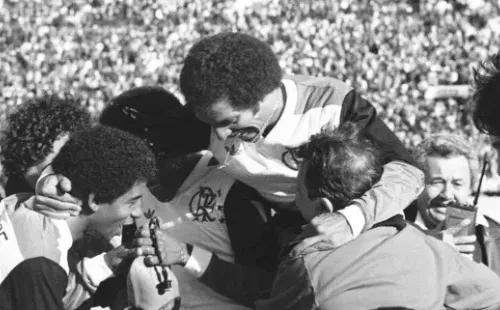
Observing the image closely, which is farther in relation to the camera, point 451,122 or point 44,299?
point 451,122

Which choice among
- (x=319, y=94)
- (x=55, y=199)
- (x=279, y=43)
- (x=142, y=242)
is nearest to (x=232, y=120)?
(x=319, y=94)

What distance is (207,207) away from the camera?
317cm

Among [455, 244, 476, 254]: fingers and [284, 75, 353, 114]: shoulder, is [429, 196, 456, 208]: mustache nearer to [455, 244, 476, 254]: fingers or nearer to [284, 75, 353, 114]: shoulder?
[455, 244, 476, 254]: fingers

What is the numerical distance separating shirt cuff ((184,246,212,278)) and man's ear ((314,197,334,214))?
20.6 inches

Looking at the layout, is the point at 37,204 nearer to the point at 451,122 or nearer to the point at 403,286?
the point at 403,286

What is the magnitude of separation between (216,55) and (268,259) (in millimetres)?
669

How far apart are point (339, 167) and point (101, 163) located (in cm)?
70

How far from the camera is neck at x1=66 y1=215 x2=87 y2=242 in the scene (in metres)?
2.73

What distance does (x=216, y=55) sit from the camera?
2982 millimetres

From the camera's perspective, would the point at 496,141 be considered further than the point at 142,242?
No

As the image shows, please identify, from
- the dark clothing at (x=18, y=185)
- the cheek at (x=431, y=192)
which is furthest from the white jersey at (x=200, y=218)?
the cheek at (x=431, y=192)

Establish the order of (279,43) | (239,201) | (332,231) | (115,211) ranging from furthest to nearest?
(279,43) → (239,201) → (115,211) → (332,231)

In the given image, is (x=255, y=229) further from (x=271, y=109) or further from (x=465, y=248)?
(x=465, y=248)

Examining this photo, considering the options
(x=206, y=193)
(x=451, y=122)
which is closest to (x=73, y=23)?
(x=451, y=122)
